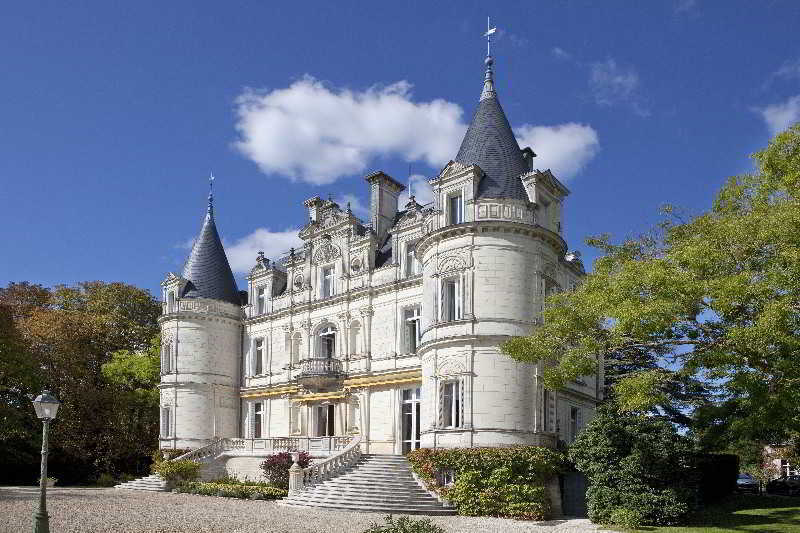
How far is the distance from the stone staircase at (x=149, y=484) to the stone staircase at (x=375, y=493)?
8286 millimetres

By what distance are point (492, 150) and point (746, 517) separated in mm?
13988

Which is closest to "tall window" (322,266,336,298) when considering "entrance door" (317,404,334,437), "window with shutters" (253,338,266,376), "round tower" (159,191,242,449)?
"window with shutters" (253,338,266,376)

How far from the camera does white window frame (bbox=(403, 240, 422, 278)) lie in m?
31.1

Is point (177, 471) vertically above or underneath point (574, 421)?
underneath

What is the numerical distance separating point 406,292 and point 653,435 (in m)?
12.5

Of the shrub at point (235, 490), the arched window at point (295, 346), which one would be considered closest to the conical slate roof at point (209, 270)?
the arched window at point (295, 346)

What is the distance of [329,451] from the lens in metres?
29.8

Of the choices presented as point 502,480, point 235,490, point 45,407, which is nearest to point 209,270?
point 235,490

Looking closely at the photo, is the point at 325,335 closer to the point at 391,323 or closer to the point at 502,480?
the point at 391,323

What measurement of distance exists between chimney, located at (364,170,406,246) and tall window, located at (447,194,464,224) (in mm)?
8134

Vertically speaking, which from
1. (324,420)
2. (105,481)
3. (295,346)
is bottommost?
(105,481)

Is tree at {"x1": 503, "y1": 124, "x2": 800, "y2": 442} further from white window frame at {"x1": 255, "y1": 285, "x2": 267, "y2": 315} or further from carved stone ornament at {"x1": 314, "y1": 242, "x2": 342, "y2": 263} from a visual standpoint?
white window frame at {"x1": 255, "y1": 285, "x2": 267, "y2": 315}

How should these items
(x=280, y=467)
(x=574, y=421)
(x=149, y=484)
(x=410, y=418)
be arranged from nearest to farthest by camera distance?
1. (x=280, y=467)
2. (x=574, y=421)
3. (x=410, y=418)
4. (x=149, y=484)

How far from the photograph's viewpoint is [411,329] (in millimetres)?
31156
